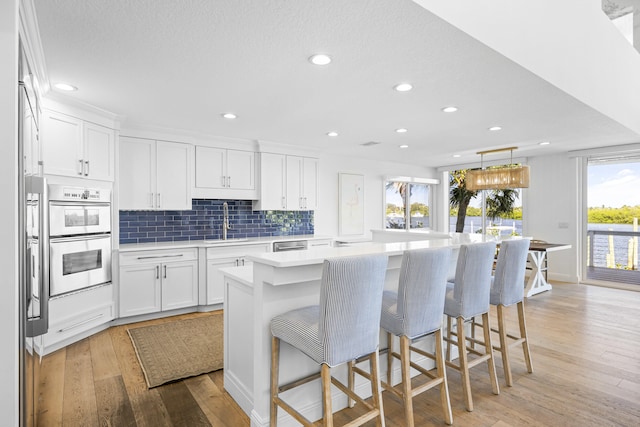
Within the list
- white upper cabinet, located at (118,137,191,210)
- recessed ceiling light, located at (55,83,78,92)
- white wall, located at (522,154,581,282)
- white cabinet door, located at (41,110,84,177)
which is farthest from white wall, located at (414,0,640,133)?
white upper cabinet, located at (118,137,191,210)

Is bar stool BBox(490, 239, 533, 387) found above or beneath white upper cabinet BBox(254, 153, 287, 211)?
beneath

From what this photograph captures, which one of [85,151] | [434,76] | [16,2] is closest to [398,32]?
[434,76]

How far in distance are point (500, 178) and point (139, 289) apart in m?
5.12

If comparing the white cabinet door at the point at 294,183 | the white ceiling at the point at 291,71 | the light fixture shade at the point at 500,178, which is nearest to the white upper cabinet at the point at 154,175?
the white ceiling at the point at 291,71

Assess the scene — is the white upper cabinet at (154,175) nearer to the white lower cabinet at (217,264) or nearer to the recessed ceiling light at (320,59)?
the white lower cabinet at (217,264)

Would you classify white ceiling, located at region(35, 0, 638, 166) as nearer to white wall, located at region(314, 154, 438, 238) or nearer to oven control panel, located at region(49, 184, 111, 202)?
oven control panel, located at region(49, 184, 111, 202)

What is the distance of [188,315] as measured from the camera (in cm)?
425

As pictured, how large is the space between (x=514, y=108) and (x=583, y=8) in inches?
50.4

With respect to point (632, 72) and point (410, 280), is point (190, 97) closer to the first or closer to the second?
point (410, 280)

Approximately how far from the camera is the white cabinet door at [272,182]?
16.6ft

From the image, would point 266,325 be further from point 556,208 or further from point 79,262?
point 556,208

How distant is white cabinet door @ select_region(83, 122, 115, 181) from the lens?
3453mm

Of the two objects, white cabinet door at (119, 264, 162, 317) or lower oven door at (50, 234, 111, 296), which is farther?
white cabinet door at (119, 264, 162, 317)

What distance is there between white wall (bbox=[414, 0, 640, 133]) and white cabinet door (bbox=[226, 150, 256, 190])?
3.51 m
